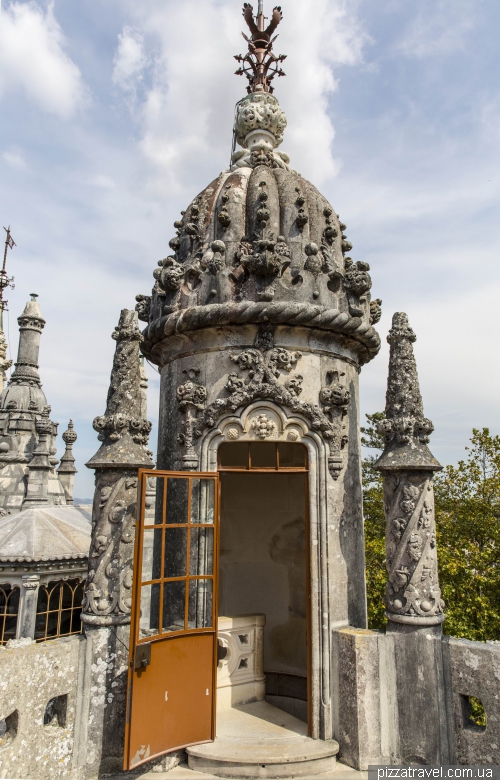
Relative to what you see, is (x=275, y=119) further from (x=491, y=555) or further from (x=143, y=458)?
(x=491, y=555)

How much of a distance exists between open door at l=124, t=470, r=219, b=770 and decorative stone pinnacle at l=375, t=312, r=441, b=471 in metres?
1.98

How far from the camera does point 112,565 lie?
5688mm

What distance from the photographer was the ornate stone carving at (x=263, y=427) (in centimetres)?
605

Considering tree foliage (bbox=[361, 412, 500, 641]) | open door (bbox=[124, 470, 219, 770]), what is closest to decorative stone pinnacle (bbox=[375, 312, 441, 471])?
open door (bbox=[124, 470, 219, 770])

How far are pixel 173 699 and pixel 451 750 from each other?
2730 millimetres

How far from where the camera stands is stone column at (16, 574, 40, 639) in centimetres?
1228

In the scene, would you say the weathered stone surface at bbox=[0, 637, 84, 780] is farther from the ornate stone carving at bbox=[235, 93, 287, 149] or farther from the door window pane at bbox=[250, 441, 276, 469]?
the ornate stone carving at bbox=[235, 93, 287, 149]

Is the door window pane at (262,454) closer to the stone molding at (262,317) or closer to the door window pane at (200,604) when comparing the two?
the stone molding at (262,317)

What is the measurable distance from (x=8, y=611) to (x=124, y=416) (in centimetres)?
1023

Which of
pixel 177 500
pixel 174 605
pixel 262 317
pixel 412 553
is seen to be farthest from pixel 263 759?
pixel 262 317

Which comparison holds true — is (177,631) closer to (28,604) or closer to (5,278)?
(28,604)

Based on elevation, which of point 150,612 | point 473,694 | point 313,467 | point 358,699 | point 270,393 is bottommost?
point 358,699

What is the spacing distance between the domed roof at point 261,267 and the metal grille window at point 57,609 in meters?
8.75

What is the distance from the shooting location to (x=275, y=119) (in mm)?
8125
